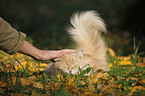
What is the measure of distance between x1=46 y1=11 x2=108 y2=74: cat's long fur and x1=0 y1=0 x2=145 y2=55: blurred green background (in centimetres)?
118

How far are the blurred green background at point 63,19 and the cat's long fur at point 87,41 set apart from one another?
46.6 inches

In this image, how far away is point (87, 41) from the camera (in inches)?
131

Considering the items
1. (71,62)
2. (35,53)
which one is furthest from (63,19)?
(35,53)

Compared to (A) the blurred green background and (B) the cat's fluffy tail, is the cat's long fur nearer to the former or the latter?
(B) the cat's fluffy tail

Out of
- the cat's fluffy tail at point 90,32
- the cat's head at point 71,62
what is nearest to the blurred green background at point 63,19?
the cat's fluffy tail at point 90,32

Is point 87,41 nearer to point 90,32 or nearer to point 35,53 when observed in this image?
point 90,32

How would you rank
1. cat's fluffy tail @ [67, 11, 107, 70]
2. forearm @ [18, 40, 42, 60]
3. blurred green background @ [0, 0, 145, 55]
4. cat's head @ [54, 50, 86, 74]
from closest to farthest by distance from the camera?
forearm @ [18, 40, 42, 60], cat's head @ [54, 50, 86, 74], cat's fluffy tail @ [67, 11, 107, 70], blurred green background @ [0, 0, 145, 55]

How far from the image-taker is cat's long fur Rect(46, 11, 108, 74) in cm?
303

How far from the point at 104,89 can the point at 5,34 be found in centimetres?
142

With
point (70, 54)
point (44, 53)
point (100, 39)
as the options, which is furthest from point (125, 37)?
point (44, 53)

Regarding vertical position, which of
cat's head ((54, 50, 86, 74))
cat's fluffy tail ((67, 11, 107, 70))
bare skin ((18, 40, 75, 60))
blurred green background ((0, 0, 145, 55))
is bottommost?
cat's head ((54, 50, 86, 74))

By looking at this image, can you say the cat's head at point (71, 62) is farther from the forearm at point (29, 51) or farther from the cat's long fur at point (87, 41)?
the forearm at point (29, 51)

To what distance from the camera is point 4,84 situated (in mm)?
2053

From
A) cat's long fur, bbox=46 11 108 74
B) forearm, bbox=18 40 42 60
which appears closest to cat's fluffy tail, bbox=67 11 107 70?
cat's long fur, bbox=46 11 108 74
